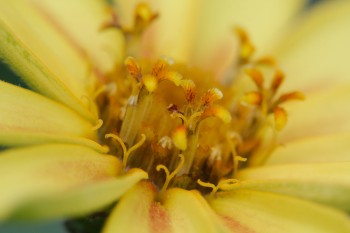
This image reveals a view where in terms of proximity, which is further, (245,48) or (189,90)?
(245,48)

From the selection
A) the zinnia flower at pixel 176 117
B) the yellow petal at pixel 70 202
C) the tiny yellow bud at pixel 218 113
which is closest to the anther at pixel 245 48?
the zinnia flower at pixel 176 117

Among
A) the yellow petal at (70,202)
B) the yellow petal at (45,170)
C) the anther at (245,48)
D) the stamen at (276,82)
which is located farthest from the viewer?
the anther at (245,48)

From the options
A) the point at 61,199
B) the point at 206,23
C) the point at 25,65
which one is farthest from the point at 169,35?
the point at 61,199

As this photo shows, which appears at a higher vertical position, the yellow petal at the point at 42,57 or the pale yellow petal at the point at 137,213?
the yellow petal at the point at 42,57

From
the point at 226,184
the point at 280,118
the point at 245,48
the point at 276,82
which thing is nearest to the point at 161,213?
the point at 226,184

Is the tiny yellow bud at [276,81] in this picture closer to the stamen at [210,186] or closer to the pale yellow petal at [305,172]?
the pale yellow petal at [305,172]

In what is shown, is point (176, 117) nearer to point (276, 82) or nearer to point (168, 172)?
point (168, 172)

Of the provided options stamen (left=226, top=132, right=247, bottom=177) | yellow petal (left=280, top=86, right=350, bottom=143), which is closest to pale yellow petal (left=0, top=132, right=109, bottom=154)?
stamen (left=226, top=132, right=247, bottom=177)
